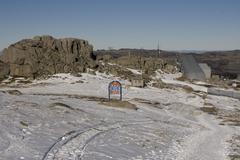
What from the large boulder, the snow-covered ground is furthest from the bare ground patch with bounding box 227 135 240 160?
the large boulder

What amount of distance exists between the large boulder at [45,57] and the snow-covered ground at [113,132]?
21.5 meters

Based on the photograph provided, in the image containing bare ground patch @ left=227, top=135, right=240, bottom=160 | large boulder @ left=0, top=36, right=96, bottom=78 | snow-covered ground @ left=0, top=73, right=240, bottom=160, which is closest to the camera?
snow-covered ground @ left=0, top=73, right=240, bottom=160

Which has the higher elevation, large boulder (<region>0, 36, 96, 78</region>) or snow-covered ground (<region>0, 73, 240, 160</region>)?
large boulder (<region>0, 36, 96, 78</region>)

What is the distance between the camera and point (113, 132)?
22.7 metres

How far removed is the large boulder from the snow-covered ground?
21498 mm

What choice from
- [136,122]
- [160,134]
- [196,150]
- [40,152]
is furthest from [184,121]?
[40,152]

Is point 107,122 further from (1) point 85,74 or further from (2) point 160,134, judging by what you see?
(1) point 85,74

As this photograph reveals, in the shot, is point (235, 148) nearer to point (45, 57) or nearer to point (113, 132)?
point (113, 132)

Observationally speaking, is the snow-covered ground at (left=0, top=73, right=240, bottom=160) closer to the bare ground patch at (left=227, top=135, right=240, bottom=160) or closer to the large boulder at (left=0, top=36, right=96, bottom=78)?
the bare ground patch at (left=227, top=135, right=240, bottom=160)

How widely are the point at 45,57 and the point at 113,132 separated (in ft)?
131

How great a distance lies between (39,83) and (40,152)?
35068mm

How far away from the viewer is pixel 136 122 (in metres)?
27.4

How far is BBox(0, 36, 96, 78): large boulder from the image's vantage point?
183 ft

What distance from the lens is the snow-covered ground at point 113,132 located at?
56.2 ft
